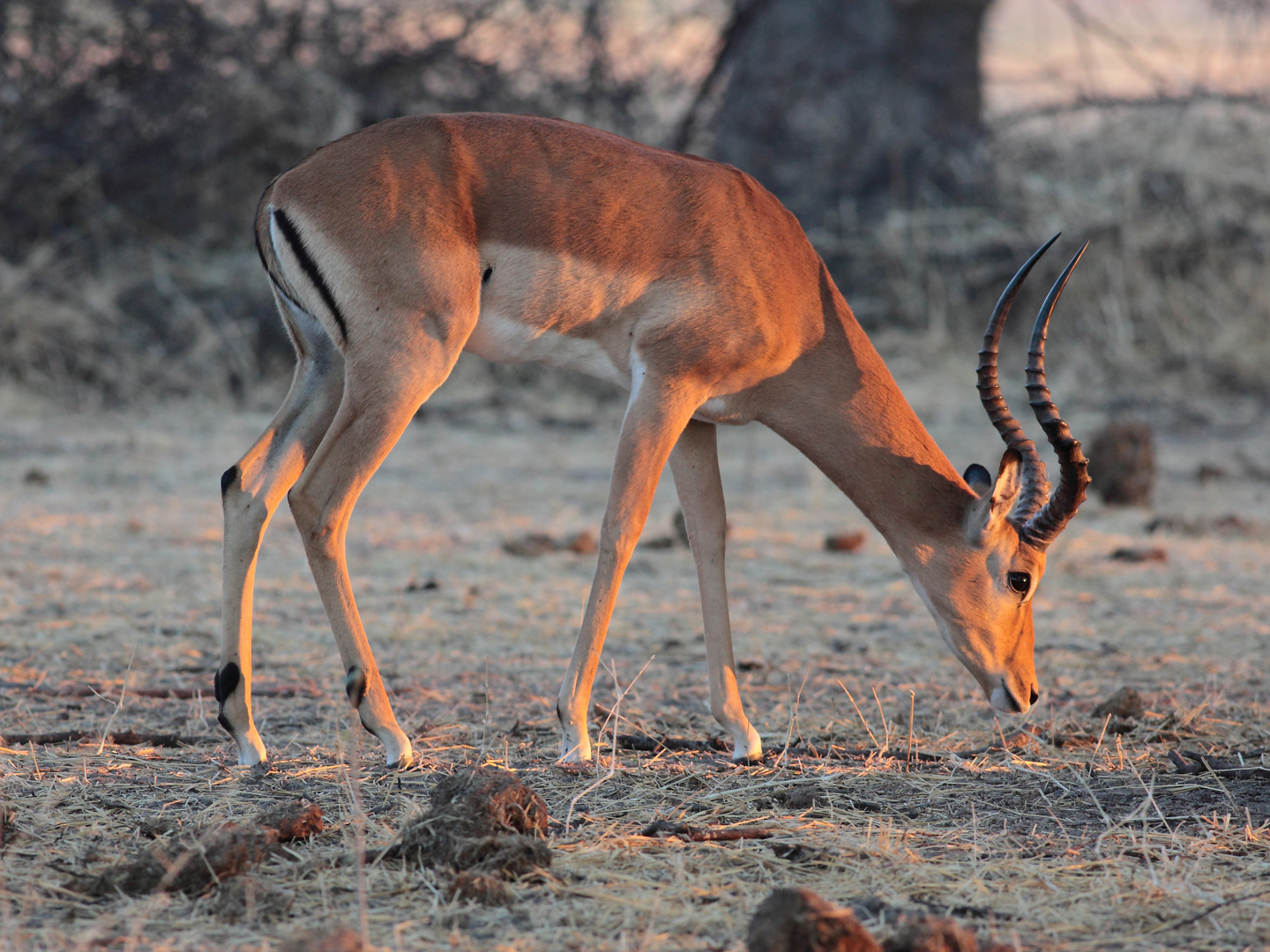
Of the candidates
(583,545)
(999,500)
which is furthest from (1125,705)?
(583,545)

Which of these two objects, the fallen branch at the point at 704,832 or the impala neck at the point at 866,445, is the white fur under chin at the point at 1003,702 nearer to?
the impala neck at the point at 866,445

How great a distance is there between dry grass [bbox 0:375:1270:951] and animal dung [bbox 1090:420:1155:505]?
0.15 metres

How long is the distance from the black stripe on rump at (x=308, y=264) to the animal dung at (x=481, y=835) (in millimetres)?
1423

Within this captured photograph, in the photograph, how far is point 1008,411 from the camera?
4070 millimetres

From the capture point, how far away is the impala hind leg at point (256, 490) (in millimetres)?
3648

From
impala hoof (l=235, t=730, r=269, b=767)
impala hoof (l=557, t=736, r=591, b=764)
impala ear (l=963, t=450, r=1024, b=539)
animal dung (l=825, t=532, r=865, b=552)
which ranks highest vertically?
impala ear (l=963, t=450, r=1024, b=539)

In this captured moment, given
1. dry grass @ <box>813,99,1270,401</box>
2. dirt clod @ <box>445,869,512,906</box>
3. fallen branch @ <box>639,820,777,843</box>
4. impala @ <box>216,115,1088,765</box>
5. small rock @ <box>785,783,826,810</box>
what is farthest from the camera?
dry grass @ <box>813,99,1270,401</box>

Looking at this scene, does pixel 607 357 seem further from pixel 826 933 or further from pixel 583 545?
pixel 583 545

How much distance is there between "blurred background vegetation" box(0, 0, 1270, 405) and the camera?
11.9 m

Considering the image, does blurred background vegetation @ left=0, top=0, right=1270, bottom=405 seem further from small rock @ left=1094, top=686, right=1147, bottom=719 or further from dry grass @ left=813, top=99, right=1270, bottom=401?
small rock @ left=1094, top=686, right=1147, bottom=719

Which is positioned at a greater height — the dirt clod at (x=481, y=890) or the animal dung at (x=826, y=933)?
the animal dung at (x=826, y=933)

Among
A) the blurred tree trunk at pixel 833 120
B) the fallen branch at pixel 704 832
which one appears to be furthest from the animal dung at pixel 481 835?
the blurred tree trunk at pixel 833 120

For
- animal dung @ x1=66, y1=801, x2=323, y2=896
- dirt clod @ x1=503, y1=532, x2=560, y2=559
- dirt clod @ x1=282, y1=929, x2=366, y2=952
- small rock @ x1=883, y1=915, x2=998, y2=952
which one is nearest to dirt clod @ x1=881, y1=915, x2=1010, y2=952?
small rock @ x1=883, y1=915, x2=998, y2=952

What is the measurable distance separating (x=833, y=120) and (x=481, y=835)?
12006mm
